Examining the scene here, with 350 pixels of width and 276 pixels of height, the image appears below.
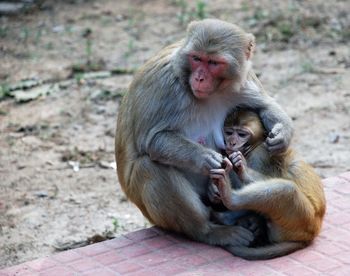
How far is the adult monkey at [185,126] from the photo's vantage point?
5648mm

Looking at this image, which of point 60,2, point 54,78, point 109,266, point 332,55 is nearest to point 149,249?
point 109,266

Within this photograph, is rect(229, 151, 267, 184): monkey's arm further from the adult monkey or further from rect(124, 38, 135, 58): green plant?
rect(124, 38, 135, 58): green plant

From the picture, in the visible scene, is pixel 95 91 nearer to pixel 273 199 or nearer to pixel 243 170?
pixel 243 170

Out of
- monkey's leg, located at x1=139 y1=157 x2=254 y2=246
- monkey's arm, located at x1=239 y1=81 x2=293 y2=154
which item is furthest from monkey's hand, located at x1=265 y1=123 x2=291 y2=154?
monkey's leg, located at x1=139 y1=157 x2=254 y2=246

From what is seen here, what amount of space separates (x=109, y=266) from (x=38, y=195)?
247 centimetres

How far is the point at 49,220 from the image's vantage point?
7.45m

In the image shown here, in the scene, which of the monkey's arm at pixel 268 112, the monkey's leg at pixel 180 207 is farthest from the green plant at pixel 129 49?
the monkey's leg at pixel 180 207

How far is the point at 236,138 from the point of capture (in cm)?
588

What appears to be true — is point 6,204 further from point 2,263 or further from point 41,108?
point 41,108

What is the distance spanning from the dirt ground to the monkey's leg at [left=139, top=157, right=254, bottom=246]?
1.44m

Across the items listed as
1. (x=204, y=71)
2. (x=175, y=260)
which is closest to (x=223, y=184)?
(x=175, y=260)

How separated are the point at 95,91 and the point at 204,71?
14.5 ft

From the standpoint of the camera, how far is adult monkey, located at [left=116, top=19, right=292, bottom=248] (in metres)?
5.65

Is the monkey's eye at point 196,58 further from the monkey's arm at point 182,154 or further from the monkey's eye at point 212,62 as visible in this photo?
the monkey's arm at point 182,154
